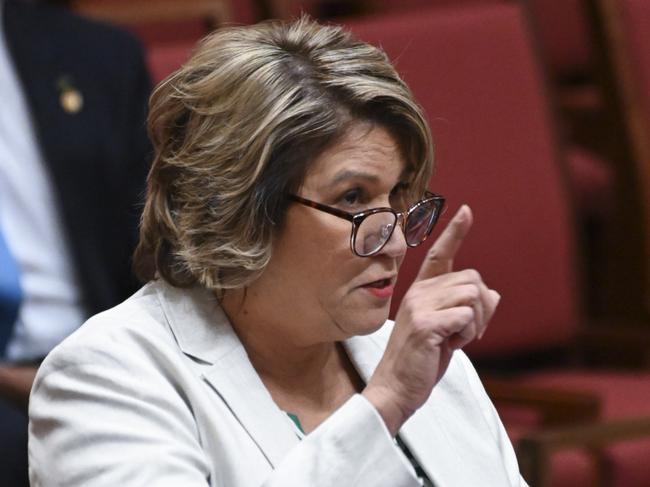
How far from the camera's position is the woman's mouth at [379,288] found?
0.98 metres

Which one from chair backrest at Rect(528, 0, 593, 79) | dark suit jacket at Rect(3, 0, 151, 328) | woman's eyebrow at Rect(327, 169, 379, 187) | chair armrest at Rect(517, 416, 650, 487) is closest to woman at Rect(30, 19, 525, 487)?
woman's eyebrow at Rect(327, 169, 379, 187)

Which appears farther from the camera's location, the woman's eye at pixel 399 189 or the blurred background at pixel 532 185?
the blurred background at pixel 532 185

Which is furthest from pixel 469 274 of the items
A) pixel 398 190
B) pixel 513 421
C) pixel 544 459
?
pixel 513 421

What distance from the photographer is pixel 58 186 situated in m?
1.49

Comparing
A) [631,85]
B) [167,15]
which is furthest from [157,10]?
[631,85]

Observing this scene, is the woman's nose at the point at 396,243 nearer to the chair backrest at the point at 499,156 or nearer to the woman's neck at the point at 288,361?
the woman's neck at the point at 288,361

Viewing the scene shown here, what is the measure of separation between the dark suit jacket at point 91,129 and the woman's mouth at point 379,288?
0.58m

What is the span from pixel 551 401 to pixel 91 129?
0.60 m

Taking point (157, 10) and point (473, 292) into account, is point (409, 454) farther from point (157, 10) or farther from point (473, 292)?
point (157, 10)

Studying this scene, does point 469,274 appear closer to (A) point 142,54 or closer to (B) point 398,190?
(B) point 398,190

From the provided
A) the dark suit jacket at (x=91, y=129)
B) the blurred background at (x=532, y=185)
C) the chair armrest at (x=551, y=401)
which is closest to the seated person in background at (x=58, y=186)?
the dark suit jacket at (x=91, y=129)

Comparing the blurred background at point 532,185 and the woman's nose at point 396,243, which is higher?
the woman's nose at point 396,243

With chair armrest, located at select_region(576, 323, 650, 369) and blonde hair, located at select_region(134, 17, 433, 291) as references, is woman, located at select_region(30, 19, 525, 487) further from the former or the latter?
chair armrest, located at select_region(576, 323, 650, 369)

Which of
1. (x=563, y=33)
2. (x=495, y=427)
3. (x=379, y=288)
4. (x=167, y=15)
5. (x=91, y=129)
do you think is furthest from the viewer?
(x=563, y=33)
